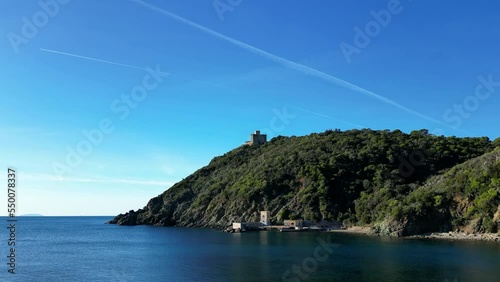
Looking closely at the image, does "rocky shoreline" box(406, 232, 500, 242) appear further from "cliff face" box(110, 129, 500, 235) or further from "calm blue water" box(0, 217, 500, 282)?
"calm blue water" box(0, 217, 500, 282)

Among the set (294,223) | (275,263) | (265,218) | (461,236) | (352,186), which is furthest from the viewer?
(265,218)

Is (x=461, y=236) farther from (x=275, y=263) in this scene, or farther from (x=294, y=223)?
(x=275, y=263)

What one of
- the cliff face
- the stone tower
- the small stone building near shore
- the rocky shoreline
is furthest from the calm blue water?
Answer: the stone tower

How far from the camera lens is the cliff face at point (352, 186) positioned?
343 feet

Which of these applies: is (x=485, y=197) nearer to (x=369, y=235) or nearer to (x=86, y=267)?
(x=369, y=235)

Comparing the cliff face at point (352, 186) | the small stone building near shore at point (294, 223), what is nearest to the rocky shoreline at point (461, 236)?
the cliff face at point (352, 186)

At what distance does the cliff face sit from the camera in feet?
343

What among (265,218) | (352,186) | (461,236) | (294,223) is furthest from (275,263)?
(352,186)

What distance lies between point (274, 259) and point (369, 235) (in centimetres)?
5201

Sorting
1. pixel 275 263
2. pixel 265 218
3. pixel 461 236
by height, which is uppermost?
pixel 265 218

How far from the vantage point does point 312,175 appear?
14662 cm

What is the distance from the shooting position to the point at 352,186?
14075 centimetres

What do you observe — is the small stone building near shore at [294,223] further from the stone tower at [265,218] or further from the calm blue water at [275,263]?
the calm blue water at [275,263]

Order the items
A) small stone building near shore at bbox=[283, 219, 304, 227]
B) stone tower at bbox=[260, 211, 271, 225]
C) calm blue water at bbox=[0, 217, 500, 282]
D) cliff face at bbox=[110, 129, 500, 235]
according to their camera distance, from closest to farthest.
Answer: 1. calm blue water at bbox=[0, 217, 500, 282]
2. cliff face at bbox=[110, 129, 500, 235]
3. small stone building near shore at bbox=[283, 219, 304, 227]
4. stone tower at bbox=[260, 211, 271, 225]
